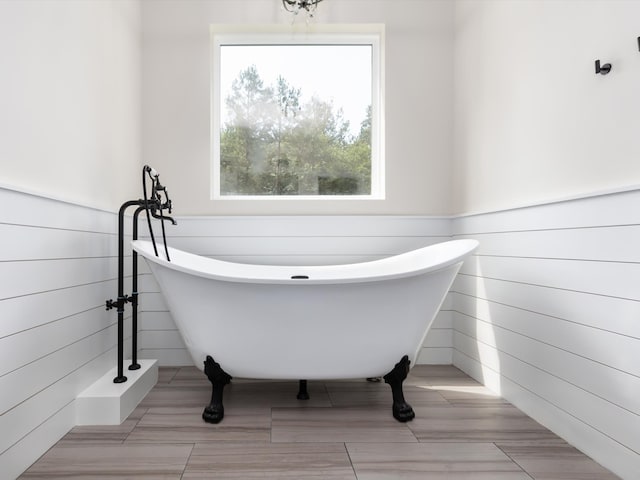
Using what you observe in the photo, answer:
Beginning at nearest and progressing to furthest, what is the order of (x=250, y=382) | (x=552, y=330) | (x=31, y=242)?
1. (x=31, y=242)
2. (x=552, y=330)
3. (x=250, y=382)

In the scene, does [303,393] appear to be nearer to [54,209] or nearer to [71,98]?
[54,209]

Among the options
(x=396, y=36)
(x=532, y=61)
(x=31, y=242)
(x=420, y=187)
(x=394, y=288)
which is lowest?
(x=394, y=288)

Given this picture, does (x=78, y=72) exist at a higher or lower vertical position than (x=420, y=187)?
higher

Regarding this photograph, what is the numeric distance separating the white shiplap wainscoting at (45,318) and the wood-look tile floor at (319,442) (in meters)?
0.13

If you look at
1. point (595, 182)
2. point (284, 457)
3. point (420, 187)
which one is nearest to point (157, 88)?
point (420, 187)

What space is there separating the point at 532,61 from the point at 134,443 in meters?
2.21

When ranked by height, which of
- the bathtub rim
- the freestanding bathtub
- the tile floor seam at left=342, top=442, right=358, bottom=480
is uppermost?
the bathtub rim

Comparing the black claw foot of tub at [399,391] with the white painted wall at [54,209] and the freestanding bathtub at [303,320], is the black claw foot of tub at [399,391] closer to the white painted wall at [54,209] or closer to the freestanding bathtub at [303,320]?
the freestanding bathtub at [303,320]

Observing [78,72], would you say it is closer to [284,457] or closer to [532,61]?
[284,457]

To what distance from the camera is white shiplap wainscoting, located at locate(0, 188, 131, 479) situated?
1.23 metres

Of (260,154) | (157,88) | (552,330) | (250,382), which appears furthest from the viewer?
(260,154)

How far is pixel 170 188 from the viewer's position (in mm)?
2492

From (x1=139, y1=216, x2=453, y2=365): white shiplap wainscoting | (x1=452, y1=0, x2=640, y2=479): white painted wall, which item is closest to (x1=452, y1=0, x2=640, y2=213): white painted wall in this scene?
(x1=452, y1=0, x2=640, y2=479): white painted wall

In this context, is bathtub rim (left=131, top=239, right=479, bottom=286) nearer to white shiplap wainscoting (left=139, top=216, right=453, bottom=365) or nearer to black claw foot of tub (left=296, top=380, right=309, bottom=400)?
white shiplap wainscoting (left=139, top=216, right=453, bottom=365)
